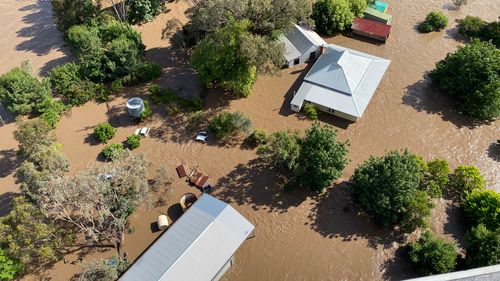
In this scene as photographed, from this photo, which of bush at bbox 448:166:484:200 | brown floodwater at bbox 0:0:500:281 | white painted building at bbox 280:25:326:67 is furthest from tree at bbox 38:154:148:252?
bush at bbox 448:166:484:200

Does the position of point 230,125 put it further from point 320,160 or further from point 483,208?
point 483,208

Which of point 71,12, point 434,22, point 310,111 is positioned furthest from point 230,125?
point 434,22

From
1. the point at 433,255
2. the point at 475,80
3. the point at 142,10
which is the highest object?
the point at 142,10

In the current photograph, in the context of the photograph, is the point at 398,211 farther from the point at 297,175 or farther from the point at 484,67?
the point at 484,67

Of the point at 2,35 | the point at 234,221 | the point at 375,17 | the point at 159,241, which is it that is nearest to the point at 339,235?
the point at 234,221

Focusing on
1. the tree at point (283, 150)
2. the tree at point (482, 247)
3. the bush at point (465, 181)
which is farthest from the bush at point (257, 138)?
the tree at point (482, 247)

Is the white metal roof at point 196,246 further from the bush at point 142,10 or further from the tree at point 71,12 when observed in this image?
the tree at point 71,12
